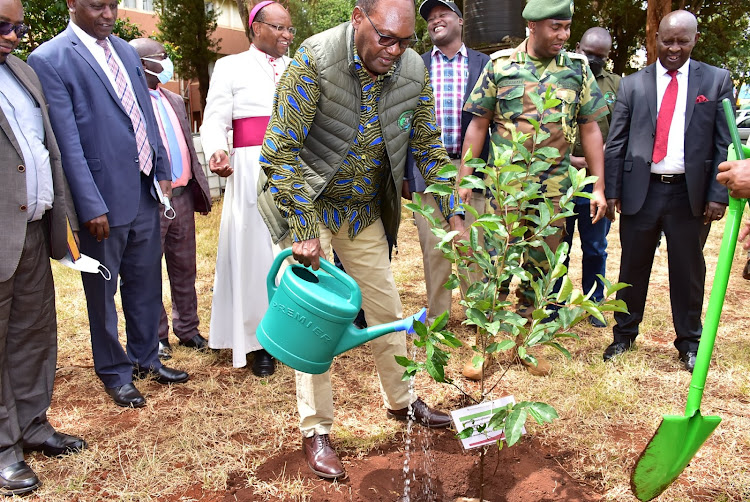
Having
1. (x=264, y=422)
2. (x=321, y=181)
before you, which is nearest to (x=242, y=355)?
(x=264, y=422)

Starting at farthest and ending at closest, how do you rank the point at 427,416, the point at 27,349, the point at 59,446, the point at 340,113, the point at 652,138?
the point at 652,138 < the point at 427,416 < the point at 59,446 < the point at 27,349 < the point at 340,113

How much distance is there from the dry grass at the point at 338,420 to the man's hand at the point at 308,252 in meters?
0.98

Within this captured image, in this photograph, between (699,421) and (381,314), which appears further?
(381,314)

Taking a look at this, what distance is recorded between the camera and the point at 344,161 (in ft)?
8.68

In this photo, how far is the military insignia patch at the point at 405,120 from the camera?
271cm

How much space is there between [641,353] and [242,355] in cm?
251

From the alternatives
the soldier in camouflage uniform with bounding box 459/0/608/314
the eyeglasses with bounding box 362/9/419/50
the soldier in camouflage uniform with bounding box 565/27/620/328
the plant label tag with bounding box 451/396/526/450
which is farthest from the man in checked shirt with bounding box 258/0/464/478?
the soldier in camouflage uniform with bounding box 565/27/620/328

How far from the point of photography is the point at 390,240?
118 inches

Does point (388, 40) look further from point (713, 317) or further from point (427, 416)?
point (427, 416)

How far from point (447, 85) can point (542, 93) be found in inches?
38.2

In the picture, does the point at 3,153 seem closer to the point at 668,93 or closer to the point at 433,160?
the point at 433,160

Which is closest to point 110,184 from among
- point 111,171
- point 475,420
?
point 111,171

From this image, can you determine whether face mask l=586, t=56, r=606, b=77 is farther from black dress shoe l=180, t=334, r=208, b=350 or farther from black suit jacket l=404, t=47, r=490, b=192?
black dress shoe l=180, t=334, r=208, b=350

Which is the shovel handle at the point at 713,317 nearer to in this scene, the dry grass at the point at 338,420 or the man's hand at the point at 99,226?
the dry grass at the point at 338,420
